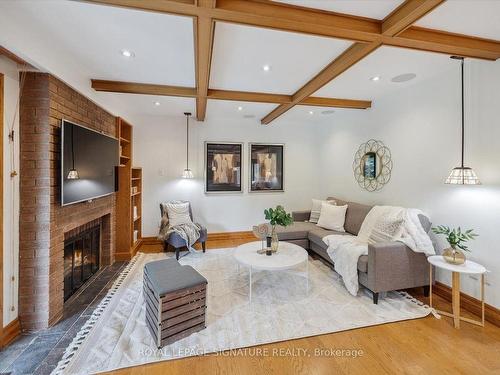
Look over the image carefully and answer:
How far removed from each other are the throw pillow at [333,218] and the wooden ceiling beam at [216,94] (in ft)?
5.45

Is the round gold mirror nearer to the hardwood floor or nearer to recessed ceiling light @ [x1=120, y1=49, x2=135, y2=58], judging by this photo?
the hardwood floor

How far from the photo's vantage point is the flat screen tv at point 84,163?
225 centimetres

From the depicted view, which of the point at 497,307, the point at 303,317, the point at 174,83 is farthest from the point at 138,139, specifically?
the point at 497,307

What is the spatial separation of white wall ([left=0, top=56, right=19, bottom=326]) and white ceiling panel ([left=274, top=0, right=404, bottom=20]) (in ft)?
7.26

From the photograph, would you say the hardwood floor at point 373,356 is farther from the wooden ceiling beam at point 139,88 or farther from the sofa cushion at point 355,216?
the wooden ceiling beam at point 139,88

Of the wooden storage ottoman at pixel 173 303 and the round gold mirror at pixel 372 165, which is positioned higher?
the round gold mirror at pixel 372 165

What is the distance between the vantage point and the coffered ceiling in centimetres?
159

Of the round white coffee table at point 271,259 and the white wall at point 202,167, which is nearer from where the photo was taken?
the round white coffee table at point 271,259

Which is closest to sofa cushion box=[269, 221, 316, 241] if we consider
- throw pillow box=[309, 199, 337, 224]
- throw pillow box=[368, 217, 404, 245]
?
throw pillow box=[309, 199, 337, 224]

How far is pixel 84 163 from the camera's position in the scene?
8.44 ft

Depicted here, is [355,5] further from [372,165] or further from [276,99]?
[372,165]

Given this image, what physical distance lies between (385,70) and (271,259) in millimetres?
2457

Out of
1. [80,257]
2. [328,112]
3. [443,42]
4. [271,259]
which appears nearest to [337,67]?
[443,42]

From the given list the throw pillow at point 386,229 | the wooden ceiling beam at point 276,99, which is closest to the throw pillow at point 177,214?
the wooden ceiling beam at point 276,99
